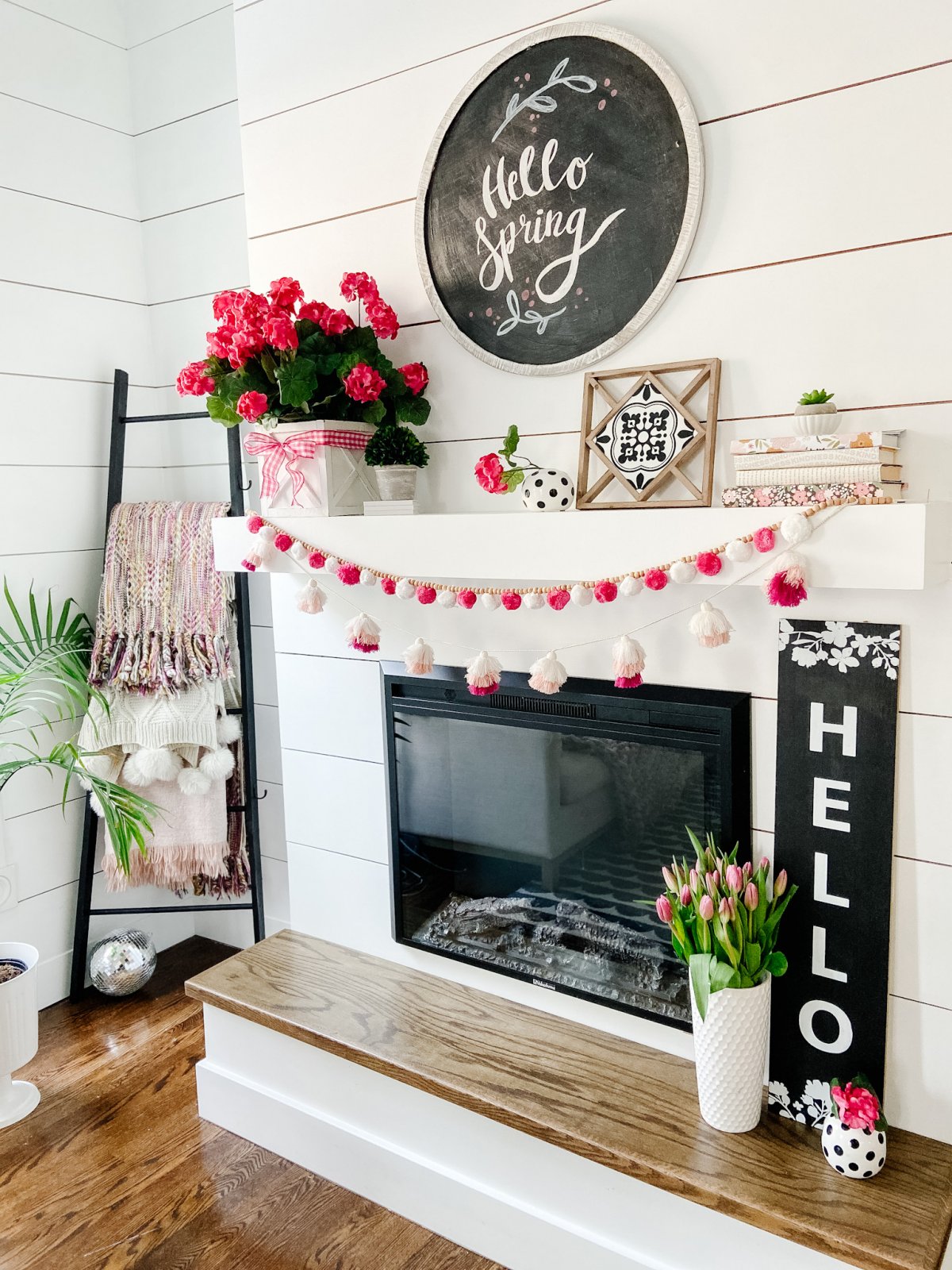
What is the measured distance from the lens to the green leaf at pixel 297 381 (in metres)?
1.68

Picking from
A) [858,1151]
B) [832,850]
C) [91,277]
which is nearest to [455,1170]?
[858,1151]

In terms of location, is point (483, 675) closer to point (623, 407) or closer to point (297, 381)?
point (623, 407)

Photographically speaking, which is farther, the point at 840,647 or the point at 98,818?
the point at 98,818

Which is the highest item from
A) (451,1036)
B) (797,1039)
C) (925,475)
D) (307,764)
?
(925,475)

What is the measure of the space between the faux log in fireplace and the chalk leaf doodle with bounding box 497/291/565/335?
63 cm

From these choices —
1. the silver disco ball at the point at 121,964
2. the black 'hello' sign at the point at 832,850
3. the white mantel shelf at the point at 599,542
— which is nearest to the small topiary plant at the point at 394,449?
the white mantel shelf at the point at 599,542

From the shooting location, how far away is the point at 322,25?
1.84 meters

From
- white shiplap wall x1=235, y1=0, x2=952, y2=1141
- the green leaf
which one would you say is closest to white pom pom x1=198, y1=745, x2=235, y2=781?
white shiplap wall x1=235, y1=0, x2=952, y2=1141

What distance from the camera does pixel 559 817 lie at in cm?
180

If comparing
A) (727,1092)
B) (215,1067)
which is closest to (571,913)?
(727,1092)

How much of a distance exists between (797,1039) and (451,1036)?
24.5 inches

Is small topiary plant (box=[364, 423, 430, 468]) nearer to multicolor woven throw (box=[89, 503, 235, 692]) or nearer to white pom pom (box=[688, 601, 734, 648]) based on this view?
white pom pom (box=[688, 601, 734, 648])

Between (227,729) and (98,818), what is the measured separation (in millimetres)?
450

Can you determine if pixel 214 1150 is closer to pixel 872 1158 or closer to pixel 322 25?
pixel 872 1158
